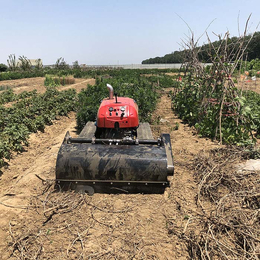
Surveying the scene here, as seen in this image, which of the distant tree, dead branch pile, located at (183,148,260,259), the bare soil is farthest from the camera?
the distant tree

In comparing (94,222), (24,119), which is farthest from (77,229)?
(24,119)

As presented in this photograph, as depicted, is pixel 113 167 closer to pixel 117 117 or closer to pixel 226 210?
pixel 117 117

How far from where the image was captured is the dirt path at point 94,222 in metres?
2.92

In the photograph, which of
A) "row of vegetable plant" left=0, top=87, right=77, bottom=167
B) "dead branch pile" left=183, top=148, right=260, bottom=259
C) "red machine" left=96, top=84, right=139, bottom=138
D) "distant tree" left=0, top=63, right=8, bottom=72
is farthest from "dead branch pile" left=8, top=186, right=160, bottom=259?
"distant tree" left=0, top=63, right=8, bottom=72

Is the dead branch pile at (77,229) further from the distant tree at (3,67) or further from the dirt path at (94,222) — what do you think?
the distant tree at (3,67)

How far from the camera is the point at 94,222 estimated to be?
3.43 m

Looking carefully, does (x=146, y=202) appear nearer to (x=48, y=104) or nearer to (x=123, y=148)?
(x=123, y=148)

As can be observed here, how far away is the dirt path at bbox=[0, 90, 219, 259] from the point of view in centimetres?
292

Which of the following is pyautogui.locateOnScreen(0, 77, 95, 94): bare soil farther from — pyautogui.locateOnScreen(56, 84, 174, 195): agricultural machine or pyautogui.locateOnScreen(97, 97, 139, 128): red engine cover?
pyautogui.locateOnScreen(56, 84, 174, 195): agricultural machine

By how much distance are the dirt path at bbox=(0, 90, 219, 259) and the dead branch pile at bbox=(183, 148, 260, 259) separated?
0.61 feet

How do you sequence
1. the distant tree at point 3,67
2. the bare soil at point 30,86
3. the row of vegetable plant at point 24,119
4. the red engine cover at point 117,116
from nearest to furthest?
1. the red engine cover at point 117,116
2. the row of vegetable plant at point 24,119
3. the bare soil at point 30,86
4. the distant tree at point 3,67

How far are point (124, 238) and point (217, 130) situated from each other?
16.1ft

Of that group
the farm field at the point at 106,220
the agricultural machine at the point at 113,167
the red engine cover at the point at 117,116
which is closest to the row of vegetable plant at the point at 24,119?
the farm field at the point at 106,220

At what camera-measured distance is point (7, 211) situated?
12.1 feet
